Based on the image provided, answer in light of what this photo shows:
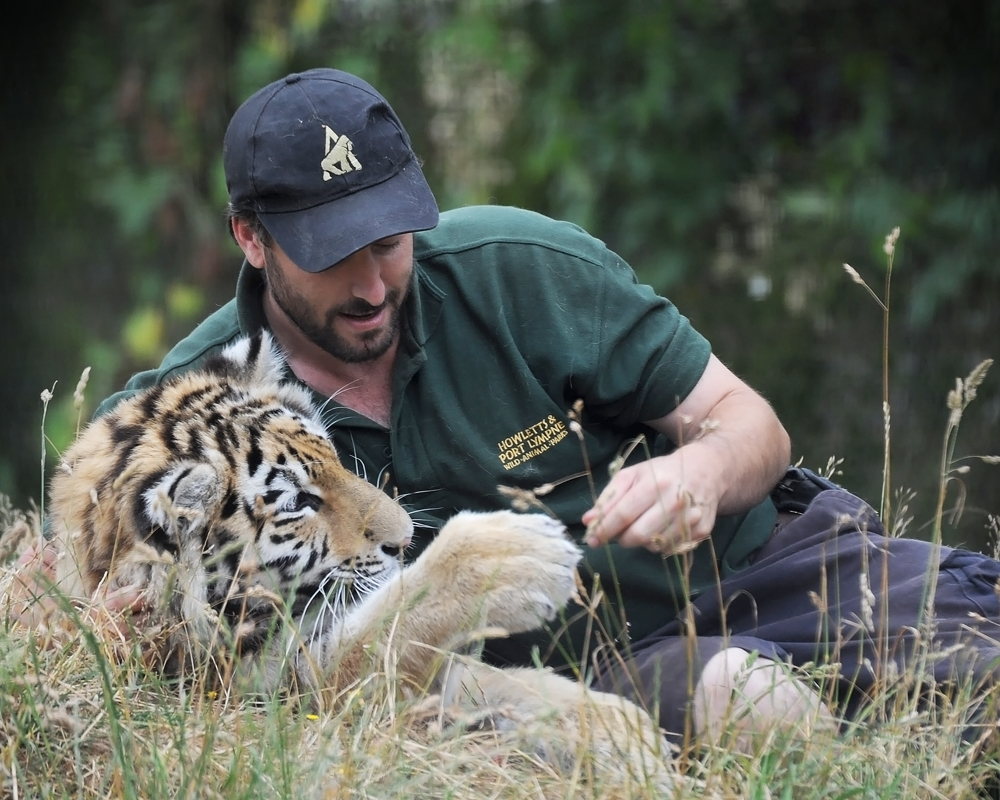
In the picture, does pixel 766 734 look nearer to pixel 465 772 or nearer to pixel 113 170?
pixel 465 772

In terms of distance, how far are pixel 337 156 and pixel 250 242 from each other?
0.39 metres

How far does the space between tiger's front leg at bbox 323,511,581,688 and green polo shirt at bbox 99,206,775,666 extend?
1.02 feet

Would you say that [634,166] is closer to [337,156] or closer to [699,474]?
[337,156]

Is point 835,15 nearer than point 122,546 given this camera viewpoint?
No

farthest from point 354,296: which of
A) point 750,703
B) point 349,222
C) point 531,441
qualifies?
point 750,703

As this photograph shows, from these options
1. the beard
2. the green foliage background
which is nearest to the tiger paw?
the beard

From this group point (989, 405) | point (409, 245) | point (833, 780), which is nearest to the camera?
point (833, 780)

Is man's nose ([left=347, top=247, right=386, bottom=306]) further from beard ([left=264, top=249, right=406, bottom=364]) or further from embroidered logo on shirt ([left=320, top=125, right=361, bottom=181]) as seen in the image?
embroidered logo on shirt ([left=320, top=125, right=361, bottom=181])

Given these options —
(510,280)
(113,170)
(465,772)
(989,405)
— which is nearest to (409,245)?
(510,280)

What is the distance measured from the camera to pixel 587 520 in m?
2.22

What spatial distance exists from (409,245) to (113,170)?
5.15 meters

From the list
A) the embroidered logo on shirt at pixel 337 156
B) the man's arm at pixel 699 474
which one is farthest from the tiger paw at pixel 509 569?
the embroidered logo on shirt at pixel 337 156

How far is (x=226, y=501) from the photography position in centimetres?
264

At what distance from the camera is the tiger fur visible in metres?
2.48
